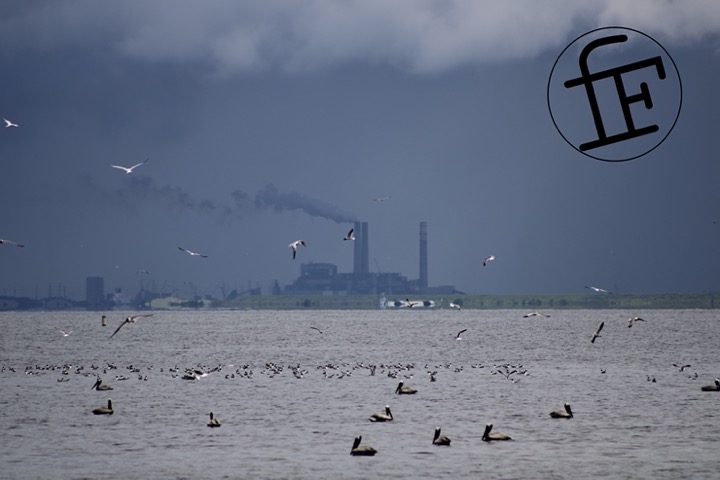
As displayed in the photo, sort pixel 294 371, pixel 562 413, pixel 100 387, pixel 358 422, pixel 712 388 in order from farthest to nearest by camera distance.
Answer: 1. pixel 294 371
2. pixel 100 387
3. pixel 712 388
4. pixel 562 413
5. pixel 358 422

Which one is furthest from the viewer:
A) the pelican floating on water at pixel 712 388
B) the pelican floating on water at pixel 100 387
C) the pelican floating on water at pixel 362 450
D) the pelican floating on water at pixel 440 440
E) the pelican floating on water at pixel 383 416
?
the pelican floating on water at pixel 100 387

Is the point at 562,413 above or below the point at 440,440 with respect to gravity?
above

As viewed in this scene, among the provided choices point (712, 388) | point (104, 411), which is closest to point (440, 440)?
point (104, 411)

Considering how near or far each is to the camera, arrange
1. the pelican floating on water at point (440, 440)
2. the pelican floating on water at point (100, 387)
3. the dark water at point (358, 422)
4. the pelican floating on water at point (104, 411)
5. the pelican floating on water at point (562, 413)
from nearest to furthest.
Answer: the dark water at point (358, 422) < the pelican floating on water at point (440, 440) < the pelican floating on water at point (562, 413) < the pelican floating on water at point (104, 411) < the pelican floating on water at point (100, 387)

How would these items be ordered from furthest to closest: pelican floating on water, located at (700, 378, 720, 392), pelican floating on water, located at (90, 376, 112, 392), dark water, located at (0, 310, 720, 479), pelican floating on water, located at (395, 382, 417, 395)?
1. pelican floating on water, located at (90, 376, 112, 392)
2. pelican floating on water, located at (700, 378, 720, 392)
3. pelican floating on water, located at (395, 382, 417, 395)
4. dark water, located at (0, 310, 720, 479)

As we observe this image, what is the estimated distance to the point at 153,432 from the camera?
1764 inches

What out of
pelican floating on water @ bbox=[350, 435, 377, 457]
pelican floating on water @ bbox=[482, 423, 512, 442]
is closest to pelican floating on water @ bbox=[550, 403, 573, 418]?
pelican floating on water @ bbox=[482, 423, 512, 442]

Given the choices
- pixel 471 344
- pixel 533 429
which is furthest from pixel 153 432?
pixel 471 344

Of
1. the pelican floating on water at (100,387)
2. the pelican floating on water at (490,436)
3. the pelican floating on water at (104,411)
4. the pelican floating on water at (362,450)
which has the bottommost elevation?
the pelican floating on water at (362,450)

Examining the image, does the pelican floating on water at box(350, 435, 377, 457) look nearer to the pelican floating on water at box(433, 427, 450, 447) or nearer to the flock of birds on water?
the pelican floating on water at box(433, 427, 450, 447)

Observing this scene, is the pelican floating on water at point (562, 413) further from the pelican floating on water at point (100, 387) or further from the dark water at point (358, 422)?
the pelican floating on water at point (100, 387)

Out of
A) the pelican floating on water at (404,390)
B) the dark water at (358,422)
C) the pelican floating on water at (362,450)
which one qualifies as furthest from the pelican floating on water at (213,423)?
the pelican floating on water at (404,390)

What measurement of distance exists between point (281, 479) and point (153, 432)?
11767mm

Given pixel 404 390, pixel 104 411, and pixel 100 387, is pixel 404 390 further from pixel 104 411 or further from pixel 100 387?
pixel 100 387
